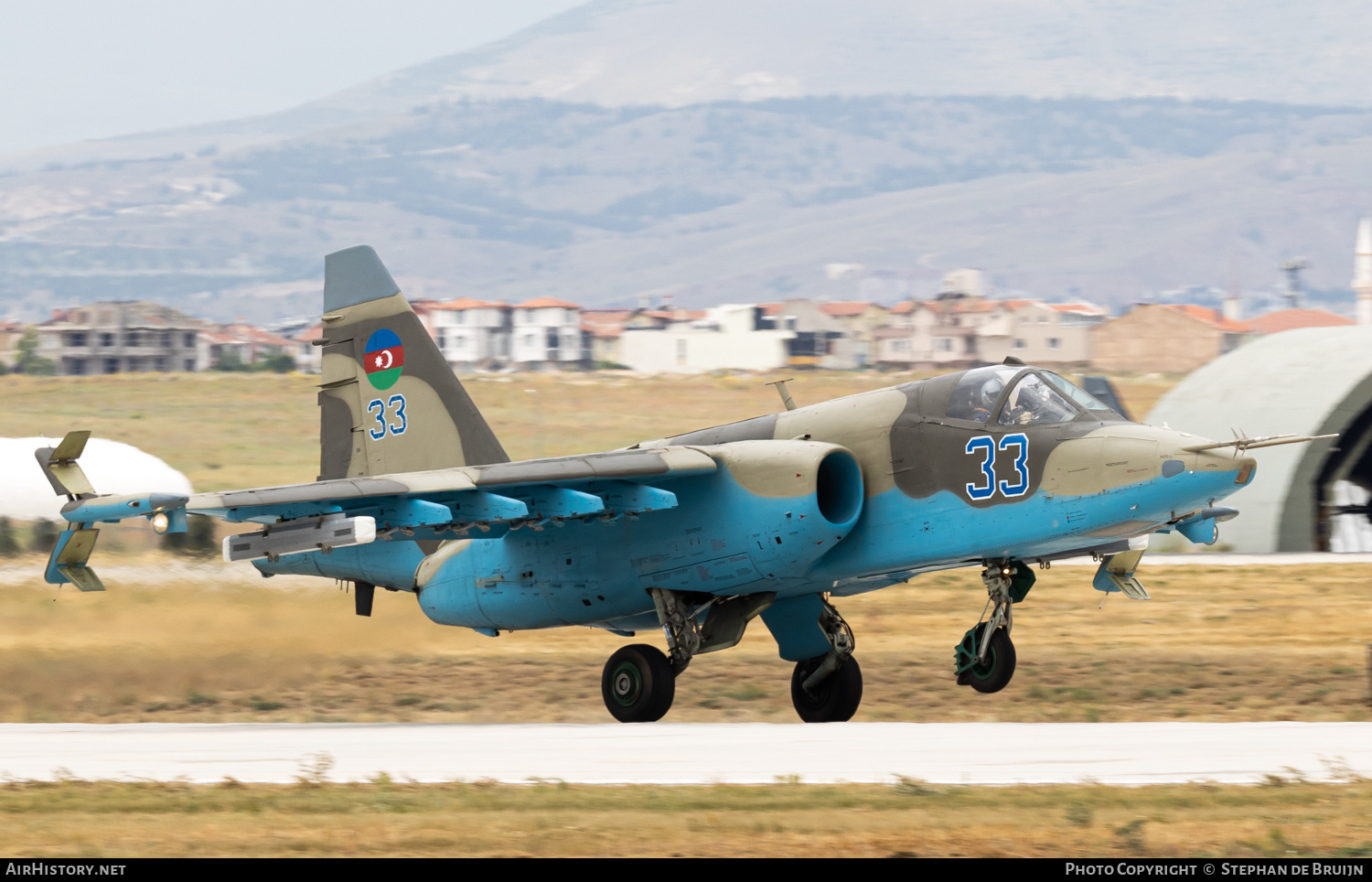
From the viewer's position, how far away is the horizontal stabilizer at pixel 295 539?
14.2 metres

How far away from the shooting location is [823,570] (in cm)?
1625

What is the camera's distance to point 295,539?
14422 mm

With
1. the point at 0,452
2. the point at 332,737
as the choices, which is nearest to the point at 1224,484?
the point at 332,737

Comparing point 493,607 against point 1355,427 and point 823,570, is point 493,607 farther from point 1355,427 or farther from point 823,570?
point 1355,427

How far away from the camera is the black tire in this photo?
1559cm

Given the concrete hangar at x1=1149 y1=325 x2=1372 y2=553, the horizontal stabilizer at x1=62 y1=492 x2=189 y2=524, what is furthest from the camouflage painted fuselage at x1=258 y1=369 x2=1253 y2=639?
the concrete hangar at x1=1149 y1=325 x2=1372 y2=553

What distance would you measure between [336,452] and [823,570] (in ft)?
21.5

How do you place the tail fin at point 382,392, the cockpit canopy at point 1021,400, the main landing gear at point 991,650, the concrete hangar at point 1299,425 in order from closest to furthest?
the cockpit canopy at point 1021,400, the main landing gear at point 991,650, the tail fin at point 382,392, the concrete hangar at point 1299,425

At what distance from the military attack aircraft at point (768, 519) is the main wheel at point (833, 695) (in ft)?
0.07

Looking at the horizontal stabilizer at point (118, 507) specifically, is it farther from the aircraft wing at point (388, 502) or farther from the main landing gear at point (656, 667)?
the main landing gear at point (656, 667)

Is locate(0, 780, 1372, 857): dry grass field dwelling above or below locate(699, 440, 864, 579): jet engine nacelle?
below

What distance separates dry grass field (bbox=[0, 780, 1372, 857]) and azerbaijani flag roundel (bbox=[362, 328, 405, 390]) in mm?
8712

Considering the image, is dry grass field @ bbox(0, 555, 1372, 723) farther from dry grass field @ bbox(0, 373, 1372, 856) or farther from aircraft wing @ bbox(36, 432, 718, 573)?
aircraft wing @ bbox(36, 432, 718, 573)

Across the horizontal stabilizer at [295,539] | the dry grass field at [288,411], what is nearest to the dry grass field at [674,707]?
the horizontal stabilizer at [295,539]
